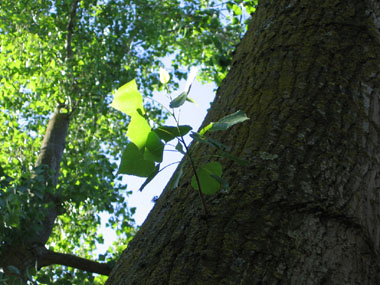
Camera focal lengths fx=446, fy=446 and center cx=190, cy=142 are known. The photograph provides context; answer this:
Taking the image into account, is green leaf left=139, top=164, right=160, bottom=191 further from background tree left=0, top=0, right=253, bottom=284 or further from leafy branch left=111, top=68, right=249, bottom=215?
background tree left=0, top=0, right=253, bottom=284

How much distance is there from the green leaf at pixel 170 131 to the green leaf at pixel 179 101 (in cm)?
4

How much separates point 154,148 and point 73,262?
393 cm

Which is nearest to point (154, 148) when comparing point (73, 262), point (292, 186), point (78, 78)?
point (292, 186)

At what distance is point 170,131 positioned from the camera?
31.0 inches

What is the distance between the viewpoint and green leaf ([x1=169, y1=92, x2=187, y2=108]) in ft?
2.58

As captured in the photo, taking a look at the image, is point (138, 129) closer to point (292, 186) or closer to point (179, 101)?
point (179, 101)

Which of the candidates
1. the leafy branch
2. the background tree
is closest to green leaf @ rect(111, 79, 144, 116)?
the leafy branch

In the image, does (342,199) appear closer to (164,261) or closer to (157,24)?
(164,261)

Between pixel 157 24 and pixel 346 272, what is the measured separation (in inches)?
323

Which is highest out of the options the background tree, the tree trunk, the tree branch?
the background tree

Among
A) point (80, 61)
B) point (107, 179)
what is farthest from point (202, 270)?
point (80, 61)

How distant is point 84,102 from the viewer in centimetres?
748

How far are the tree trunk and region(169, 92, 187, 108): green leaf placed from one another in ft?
0.79

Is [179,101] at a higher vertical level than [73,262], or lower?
lower
